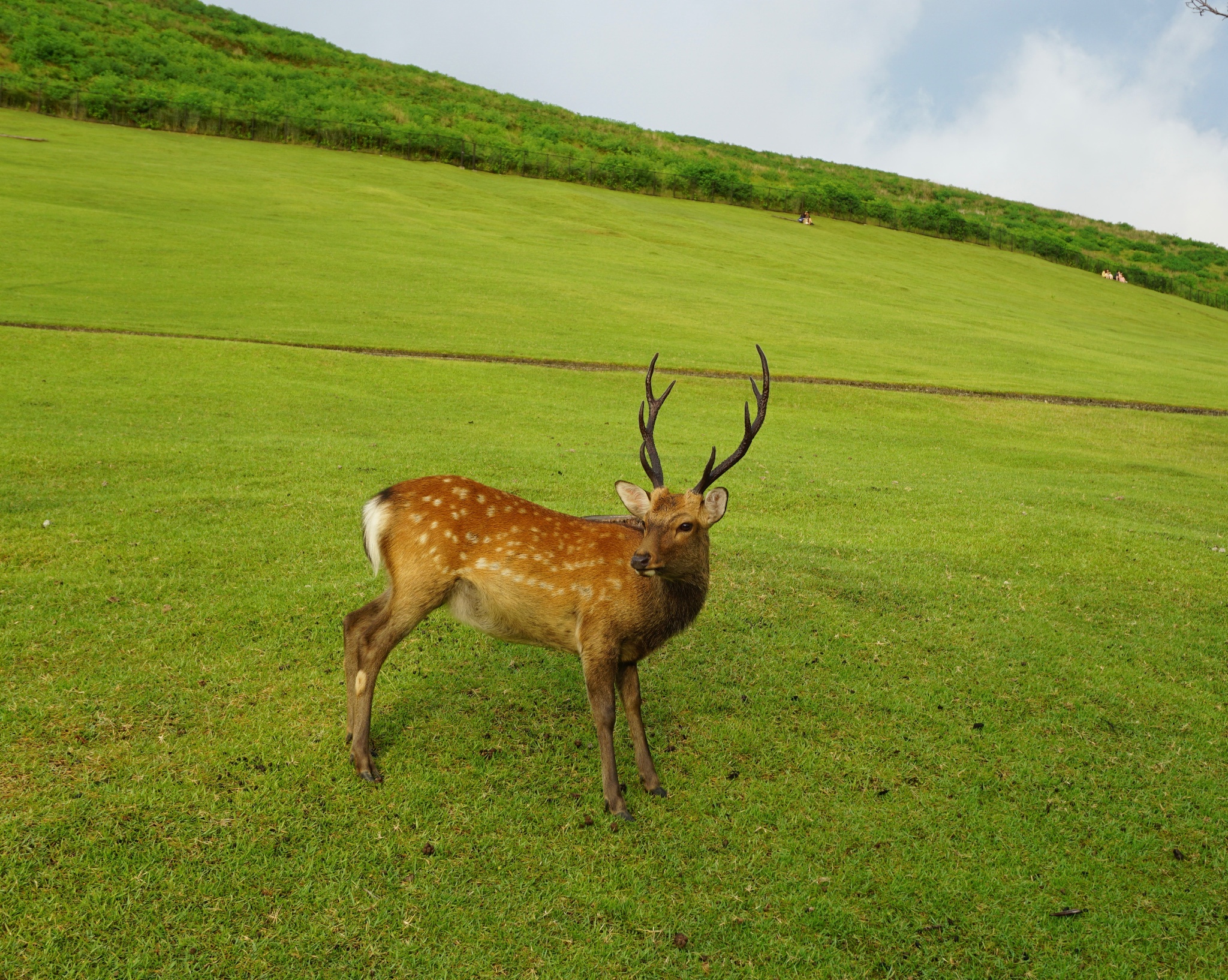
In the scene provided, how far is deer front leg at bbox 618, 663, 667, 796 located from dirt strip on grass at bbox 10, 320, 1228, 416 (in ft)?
48.5

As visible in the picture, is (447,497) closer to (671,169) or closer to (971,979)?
(971,979)

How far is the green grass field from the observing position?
12.7ft

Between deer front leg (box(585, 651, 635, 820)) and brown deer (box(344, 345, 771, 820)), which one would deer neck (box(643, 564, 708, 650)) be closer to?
brown deer (box(344, 345, 771, 820))

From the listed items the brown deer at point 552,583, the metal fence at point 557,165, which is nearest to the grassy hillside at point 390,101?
the metal fence at point 557,165

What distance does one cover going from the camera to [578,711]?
5641mm

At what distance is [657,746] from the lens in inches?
211

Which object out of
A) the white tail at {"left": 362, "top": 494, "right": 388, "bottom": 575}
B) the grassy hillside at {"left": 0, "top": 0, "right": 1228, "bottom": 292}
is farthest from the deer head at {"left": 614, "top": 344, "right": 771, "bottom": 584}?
the grassy hillside at {"left": 0, "top": 0, "right": 1228, "bottom": 292}

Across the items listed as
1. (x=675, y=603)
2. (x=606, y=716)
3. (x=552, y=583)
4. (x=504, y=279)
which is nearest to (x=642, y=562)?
(x=675, y=603)

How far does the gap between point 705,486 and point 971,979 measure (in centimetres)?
265

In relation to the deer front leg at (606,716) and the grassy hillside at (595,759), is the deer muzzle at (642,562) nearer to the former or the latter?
the deer front leg at (606,716)

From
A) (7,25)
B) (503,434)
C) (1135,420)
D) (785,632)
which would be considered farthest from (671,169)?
(785,632)

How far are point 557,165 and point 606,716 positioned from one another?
58931mm

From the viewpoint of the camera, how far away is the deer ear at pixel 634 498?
16.5 ft

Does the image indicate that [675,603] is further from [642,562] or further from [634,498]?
[634,498]
